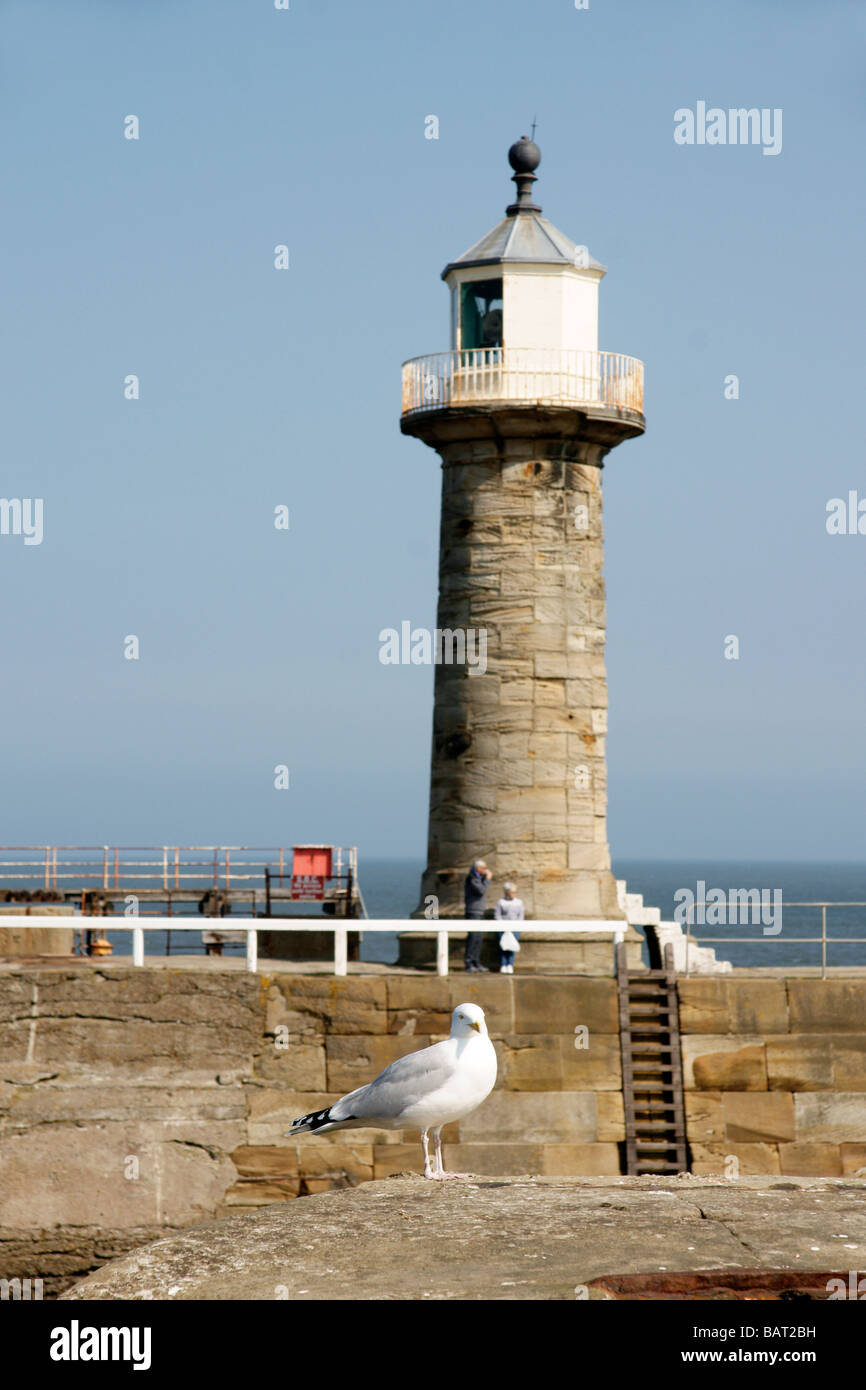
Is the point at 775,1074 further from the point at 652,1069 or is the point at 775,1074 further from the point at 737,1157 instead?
the point at 652,1069

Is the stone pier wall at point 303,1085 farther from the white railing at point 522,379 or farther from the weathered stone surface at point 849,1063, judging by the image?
the white railing at point 522,379

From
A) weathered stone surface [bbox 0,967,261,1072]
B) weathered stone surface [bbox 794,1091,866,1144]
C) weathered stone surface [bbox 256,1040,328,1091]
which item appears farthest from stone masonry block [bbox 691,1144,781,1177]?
weathered stone surface [bbox 0,967,261,1072]

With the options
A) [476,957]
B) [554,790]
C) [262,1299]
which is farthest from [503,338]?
[262,1299]

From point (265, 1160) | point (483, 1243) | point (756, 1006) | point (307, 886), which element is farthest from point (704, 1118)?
point (483, 1243)

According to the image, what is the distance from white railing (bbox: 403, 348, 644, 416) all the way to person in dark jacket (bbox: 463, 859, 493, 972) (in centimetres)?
582

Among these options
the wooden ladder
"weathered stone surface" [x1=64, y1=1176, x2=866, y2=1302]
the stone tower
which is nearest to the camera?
"weathered stone surface" [x1=64, y1=1176, x2=866, y2=1302]

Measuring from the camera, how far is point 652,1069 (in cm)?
1795

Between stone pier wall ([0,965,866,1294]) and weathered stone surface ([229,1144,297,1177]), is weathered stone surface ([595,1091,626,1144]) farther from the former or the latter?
weathered stone surface ([229,1144,297,1177])

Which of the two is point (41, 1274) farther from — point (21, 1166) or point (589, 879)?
point (589, 879)

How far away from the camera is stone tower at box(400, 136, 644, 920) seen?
71.9ft

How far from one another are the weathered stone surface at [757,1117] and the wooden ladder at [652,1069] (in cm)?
51

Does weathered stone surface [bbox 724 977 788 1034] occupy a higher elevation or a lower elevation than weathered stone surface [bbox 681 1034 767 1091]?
higher

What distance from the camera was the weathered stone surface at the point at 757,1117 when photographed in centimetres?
1794

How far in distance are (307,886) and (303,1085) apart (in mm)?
7868
